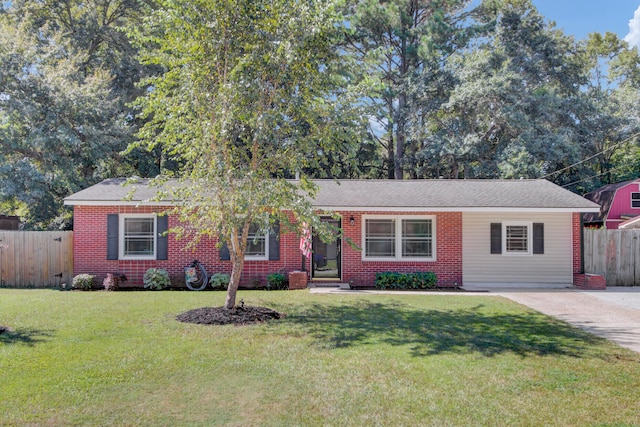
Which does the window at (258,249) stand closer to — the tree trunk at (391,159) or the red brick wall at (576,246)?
the red brick wall at (576,246)

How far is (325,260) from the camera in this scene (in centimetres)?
1703

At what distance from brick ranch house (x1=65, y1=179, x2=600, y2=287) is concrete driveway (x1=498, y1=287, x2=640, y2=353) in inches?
46.5

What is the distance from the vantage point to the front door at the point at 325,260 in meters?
15.7

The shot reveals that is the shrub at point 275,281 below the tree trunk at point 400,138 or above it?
below

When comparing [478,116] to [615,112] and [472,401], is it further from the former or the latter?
[472,401]

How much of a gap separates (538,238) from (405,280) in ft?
14.0

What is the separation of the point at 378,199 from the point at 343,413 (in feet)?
34.7

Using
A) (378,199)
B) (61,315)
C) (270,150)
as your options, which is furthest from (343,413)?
(378,199)

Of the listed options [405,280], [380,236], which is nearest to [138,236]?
[380,236]

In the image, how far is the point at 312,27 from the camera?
8.44 metres

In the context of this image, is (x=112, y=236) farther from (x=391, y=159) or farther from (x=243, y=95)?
(x=391, y=159)

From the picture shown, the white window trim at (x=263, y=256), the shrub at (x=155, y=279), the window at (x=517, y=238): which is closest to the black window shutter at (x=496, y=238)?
the window at (x=517, y=238)

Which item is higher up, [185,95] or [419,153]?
[419,153]

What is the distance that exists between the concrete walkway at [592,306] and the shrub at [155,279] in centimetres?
426
